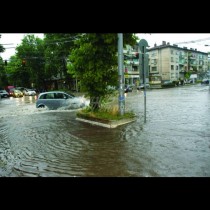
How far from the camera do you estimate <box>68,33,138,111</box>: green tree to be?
13062 millimetres

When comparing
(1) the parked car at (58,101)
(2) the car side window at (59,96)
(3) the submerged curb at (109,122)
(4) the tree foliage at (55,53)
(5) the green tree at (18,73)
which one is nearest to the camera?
(3) the submerged curb at (109,122)

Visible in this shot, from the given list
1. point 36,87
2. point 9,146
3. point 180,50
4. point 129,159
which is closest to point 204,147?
point 129,159

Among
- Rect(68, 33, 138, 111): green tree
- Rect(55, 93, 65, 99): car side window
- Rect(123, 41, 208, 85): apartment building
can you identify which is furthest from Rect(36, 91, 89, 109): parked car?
Rect(123, 41, 208, 85): apartment building

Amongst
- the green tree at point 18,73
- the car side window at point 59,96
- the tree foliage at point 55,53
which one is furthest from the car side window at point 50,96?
the green tree at point 18,73

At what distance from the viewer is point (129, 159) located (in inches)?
274

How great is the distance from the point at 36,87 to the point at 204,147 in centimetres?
6096

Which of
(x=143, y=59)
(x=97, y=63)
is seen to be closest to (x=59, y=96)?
(x=97, y=63)

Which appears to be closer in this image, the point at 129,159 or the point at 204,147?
the point at 129,159

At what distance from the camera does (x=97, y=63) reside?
1323 cm

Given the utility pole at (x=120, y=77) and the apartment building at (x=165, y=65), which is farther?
the apartment building at (x=165, y=65)

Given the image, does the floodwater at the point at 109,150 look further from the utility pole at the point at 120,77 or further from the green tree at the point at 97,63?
the green tree at the point at 97,63

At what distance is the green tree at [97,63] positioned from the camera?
1306 cm
